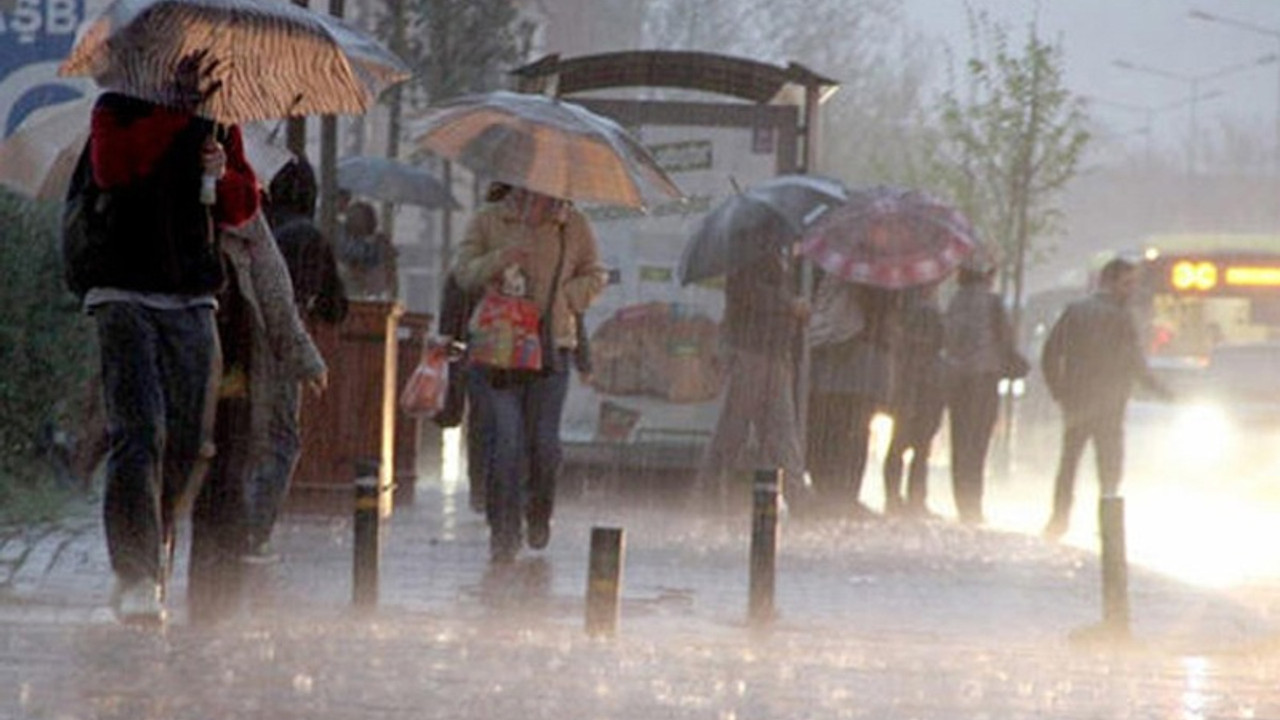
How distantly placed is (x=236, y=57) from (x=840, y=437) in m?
9.16

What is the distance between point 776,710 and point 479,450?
8.90 metres

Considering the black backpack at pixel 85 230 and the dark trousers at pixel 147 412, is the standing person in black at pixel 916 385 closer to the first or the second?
the dark trousers at pixel 147 412

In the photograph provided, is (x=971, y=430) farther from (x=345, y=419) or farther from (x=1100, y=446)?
(x=345, y=419)

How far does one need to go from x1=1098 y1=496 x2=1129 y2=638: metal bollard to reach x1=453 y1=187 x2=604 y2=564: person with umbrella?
111 inches

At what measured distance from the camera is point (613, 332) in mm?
20000

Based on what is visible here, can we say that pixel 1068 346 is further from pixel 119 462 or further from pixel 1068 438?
pixel 119 462

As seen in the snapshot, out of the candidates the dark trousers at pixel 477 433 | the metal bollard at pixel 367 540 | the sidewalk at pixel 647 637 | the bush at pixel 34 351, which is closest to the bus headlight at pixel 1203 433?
the sidewalk at pixel 647 637

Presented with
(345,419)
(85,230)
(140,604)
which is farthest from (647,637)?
(345,419)

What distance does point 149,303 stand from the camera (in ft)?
30.3

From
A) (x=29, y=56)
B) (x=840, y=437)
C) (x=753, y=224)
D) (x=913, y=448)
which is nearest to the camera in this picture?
Result: (x=753, y=224)

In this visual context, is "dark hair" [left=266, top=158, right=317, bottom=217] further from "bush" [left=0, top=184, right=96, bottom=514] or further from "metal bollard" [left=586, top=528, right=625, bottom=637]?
"bush" [left=0, top=184, right=96, bottom=514]

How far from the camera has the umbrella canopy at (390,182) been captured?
90.9 ft

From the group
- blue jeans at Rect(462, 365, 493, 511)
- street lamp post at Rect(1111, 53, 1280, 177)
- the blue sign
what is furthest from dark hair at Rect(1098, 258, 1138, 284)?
street lamp post at Rect(1111, 53, 1280, 177)

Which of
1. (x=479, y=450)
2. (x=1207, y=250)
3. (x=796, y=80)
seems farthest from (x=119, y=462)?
(x=1207, y=250)
